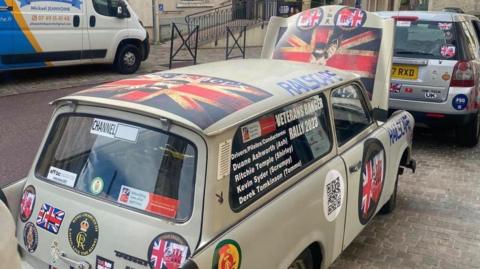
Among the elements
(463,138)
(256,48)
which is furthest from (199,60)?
(463,138)

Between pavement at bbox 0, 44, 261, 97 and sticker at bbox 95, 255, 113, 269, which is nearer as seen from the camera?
sticker at bbox 95, 255, 113, 269

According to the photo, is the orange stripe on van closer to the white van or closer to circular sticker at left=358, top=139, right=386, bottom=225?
the white van

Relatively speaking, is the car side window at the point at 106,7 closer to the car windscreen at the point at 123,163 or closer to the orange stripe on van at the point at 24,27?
the orange stripe on van at the point at 24,27

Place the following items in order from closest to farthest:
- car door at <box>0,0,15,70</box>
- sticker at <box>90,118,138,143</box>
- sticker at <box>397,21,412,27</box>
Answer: sticker at <box>90,118,138,143</box> < sticker at <box>397,21,412,27</box> < car door at <box>0,0,15,70</box>

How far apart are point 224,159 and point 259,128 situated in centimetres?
36

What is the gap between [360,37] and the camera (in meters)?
5.14

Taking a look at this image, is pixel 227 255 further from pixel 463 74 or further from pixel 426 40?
pixel 426 40

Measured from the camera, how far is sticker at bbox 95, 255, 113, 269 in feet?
7.48


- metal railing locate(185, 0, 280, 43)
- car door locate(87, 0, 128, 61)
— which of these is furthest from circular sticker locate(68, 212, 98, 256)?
metal railing locate(185, 0, 280, 43)

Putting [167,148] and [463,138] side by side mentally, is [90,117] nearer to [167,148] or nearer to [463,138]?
[167,148]

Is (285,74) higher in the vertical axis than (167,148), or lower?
higher

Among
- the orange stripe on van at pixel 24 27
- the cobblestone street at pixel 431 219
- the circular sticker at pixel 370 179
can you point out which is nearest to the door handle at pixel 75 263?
the circular sticker at pixel 370 179

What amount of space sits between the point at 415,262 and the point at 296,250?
5.41 ft

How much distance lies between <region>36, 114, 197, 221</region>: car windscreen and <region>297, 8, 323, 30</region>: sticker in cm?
344
